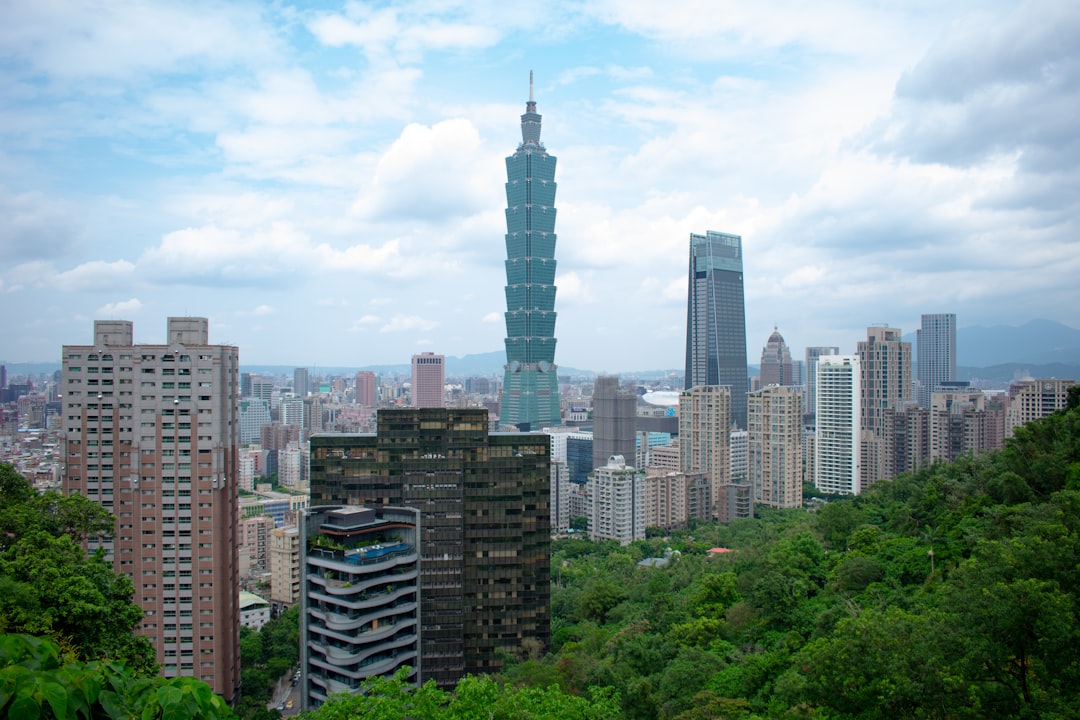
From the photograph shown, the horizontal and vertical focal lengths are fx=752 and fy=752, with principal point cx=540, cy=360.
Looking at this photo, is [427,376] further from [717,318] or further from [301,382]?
[717,318]

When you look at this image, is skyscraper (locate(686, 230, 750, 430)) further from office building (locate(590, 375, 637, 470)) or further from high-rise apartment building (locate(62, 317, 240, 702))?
high-rise apartment building (locate(62, 317, 240, 702))

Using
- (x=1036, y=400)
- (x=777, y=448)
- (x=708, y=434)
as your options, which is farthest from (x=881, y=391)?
(x=708, y=434)

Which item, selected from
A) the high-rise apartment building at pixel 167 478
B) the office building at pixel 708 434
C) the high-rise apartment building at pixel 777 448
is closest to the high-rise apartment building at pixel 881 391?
the high-rise apartment building at pixel 777 448

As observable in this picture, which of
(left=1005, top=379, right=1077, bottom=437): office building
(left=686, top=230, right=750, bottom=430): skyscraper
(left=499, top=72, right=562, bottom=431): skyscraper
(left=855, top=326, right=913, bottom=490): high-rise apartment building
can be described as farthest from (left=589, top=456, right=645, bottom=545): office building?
(left=686, top=230, right=750, bottom=430): skyscraper

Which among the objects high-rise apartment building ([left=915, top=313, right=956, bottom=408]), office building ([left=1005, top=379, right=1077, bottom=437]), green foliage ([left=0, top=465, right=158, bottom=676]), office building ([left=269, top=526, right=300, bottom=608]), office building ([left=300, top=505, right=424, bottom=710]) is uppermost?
high-rise apartment building ([left=915, top=313, right=956, bottom=408])

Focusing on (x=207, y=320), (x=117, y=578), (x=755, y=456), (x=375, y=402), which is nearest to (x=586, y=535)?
(x=755, y=456)

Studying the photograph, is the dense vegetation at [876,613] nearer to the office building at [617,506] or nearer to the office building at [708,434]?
the office building at [617,506]
